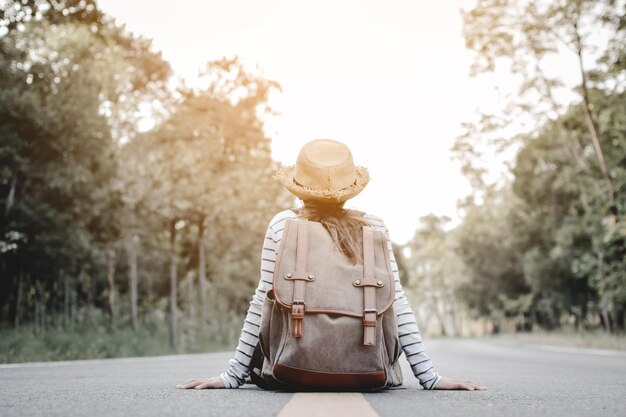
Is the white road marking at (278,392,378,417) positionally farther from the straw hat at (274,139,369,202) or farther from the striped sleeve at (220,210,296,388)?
the straw hat at (274,139,369,202)

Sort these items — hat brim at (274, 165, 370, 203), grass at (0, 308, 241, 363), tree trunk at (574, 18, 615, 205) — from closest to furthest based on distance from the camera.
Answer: hat brim at (274, 165, 370, 203)
grass at (0, 308, 241, 363)
tree trunk at (574, 18, 615, 205)

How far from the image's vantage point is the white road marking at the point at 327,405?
Answer: 3267 millimetres

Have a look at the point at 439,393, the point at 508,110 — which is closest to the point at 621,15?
the point at 508,110

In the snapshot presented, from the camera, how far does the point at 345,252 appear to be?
4.21 meters

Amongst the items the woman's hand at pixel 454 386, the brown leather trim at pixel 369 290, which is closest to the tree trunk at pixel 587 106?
the woman's hand at pixel 454 386

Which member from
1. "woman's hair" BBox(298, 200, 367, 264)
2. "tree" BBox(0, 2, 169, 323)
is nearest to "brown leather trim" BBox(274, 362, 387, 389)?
"woman's hair" BBox(298, 200, 367, 264)

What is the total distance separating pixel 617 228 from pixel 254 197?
10.9 m

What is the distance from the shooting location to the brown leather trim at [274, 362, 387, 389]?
403 cm

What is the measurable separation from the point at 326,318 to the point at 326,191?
807mm

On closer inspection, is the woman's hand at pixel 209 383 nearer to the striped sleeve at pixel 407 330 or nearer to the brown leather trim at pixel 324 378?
the brown leather trim at pixel 324 378

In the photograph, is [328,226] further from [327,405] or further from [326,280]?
[327,405]

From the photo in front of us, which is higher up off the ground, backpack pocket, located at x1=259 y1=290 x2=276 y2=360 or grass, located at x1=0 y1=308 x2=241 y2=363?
backpack pocket, located at x1=259 y1=290 x2=276 y2=360

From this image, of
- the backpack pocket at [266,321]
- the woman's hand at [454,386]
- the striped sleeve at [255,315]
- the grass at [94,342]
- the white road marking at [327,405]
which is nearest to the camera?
the white road marking at [327,405]

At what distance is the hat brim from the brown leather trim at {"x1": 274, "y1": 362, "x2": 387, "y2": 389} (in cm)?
102
